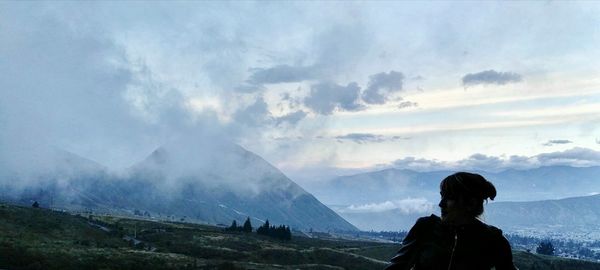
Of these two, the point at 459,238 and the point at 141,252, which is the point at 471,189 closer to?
the point at 459,238

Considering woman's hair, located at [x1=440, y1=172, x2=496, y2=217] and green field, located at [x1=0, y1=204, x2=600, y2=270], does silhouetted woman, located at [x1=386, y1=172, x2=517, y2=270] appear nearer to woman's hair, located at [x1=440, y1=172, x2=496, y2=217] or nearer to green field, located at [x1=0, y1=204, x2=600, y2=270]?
woman's hair, located at [x1=440, y1=172, x2=496, y2=217]

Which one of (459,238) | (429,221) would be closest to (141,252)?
(429,221)

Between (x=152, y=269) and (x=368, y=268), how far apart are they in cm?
6267

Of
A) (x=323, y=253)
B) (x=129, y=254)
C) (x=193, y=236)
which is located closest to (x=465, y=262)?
(x=129, y=254)

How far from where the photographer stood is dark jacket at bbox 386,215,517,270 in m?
4.12

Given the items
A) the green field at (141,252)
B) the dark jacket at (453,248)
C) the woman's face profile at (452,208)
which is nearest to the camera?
the dark jacket at (453,248)

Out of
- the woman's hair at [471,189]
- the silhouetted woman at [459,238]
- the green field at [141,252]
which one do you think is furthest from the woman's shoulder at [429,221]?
the green field at [141,252]

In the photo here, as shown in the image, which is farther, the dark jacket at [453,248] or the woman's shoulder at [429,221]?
the woman's shoulder at [429,221]

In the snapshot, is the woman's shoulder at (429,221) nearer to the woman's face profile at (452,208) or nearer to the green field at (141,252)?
the woman's face profile at (452,208)

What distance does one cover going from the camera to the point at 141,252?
98500mm

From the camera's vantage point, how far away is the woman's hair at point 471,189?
4195 millimetres

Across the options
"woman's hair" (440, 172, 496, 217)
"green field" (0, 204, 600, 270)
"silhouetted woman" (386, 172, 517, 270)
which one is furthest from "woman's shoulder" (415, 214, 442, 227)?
"green field" (0, 204, 600, 270)

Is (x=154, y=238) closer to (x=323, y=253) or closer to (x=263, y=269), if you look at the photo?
(x=323, y=253)

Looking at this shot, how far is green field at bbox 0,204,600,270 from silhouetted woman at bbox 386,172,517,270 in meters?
79.0
